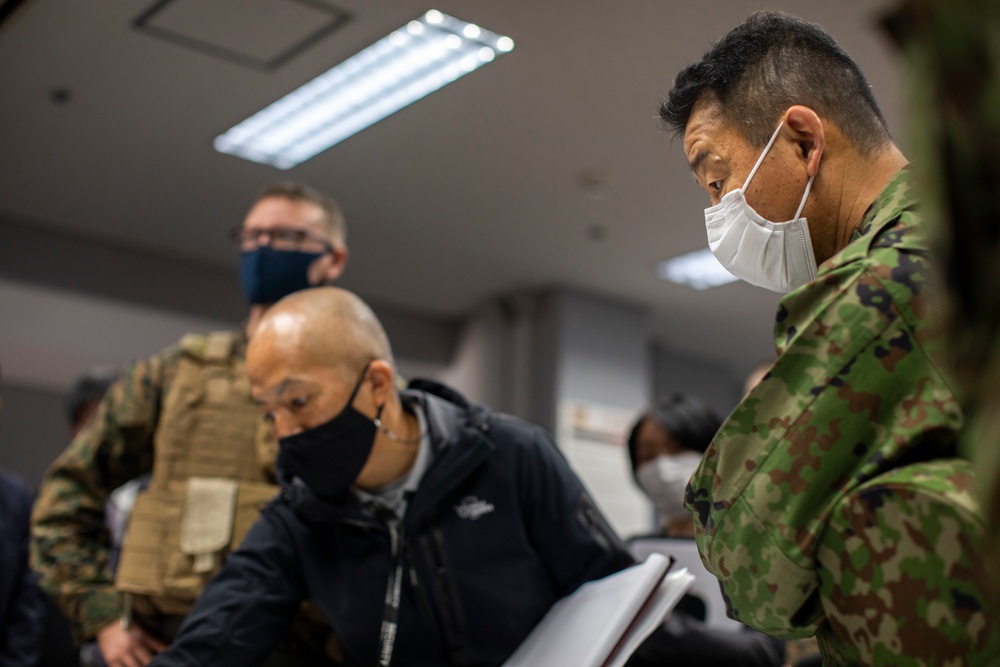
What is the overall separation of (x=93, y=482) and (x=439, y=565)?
4.18 ft

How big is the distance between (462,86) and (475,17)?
503 millimetres

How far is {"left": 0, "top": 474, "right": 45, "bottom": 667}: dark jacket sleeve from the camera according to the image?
3596 millimetres

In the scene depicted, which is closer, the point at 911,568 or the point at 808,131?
the point at 911,568

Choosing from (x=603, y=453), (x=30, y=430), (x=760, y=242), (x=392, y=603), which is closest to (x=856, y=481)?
(x=760, y=242)

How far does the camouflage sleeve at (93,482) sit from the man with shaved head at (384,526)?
84cm

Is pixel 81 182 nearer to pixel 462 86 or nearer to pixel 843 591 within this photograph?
pixel 462 86

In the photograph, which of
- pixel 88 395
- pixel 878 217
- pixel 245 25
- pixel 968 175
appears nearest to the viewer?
pixel 968 175

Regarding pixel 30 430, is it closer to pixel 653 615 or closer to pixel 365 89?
pixel 365 89

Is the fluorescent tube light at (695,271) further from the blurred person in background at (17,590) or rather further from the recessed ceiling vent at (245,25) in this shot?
the blurred person in background at (17,590)

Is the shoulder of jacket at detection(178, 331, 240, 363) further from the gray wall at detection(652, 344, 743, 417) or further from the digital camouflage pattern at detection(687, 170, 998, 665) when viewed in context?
the gray wall at detection(652, 344, 743, 417)

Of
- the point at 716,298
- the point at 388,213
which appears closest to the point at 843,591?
the point at 388,213

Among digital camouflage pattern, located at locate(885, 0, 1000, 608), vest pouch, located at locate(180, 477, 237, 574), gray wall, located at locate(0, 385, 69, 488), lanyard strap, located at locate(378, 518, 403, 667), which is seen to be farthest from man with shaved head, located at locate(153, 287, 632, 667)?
gray wall, located at locate(0, 385, 69, 488)

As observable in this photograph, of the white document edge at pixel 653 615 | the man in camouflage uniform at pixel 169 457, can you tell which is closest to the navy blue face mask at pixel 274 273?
the man in camouflage uniform at pixel 169 457

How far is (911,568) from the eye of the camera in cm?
93
